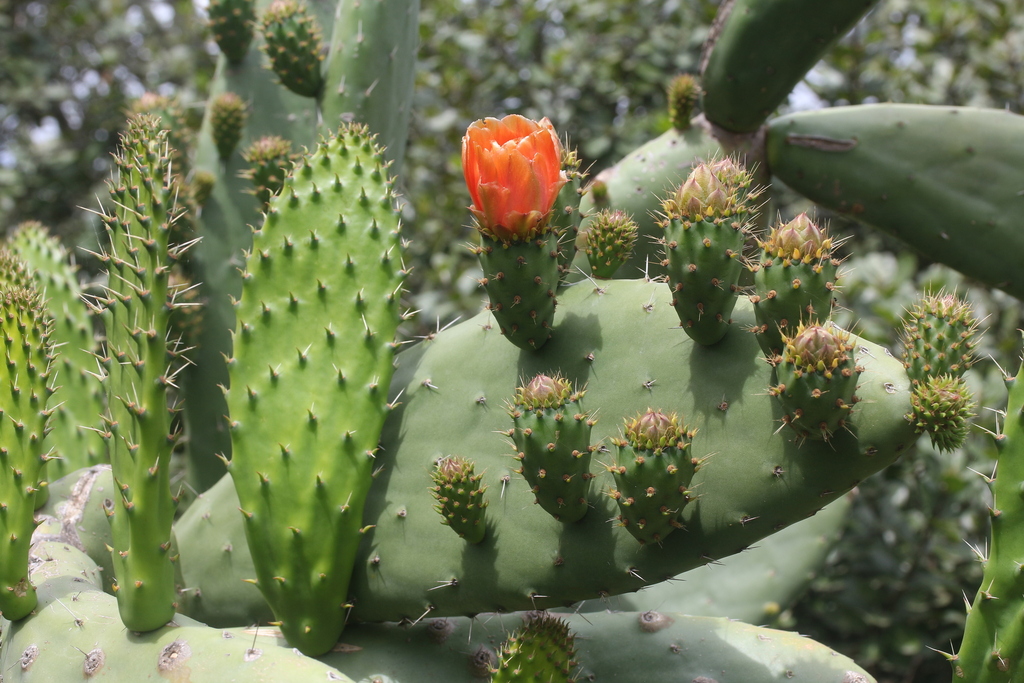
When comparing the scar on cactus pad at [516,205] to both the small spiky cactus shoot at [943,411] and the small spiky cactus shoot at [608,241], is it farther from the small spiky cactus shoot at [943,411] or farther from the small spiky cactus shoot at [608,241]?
the small spiky cactus shoot at [943,411]

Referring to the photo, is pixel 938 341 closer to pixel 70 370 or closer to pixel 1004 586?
pixel 1004 586

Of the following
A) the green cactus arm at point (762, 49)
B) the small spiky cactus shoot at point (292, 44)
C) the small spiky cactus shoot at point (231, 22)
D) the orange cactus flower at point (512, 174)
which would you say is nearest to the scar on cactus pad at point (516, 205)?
the orange cactus flower at point (512, 174)

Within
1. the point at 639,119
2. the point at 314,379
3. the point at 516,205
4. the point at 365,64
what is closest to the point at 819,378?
the point at 516,205

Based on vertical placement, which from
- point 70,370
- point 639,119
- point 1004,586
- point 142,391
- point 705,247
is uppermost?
point 705,247

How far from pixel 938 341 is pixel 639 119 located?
2588mm

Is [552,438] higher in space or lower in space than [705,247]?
lower

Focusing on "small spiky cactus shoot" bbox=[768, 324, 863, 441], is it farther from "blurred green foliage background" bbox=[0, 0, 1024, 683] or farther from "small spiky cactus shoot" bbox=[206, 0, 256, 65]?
"small spiky cactus shoot" bbox=[206, 0, 256, 65]

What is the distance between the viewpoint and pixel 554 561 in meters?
1.12

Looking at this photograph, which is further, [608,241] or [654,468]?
[608,241]

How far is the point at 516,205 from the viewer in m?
1.06

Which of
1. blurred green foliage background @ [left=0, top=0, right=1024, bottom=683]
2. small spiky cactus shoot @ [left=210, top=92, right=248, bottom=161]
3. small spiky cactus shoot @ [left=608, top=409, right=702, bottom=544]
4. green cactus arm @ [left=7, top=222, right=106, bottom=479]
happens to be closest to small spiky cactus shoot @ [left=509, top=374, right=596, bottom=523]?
small spiky cactus shoot @ [left=608, top=409, right=702, bottom=544]

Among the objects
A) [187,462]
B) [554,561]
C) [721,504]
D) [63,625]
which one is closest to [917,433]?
[721,504]

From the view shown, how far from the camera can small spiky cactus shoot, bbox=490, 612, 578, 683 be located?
1010mm

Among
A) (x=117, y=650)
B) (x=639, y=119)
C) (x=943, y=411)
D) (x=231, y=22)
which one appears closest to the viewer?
(x=943, y=411)
